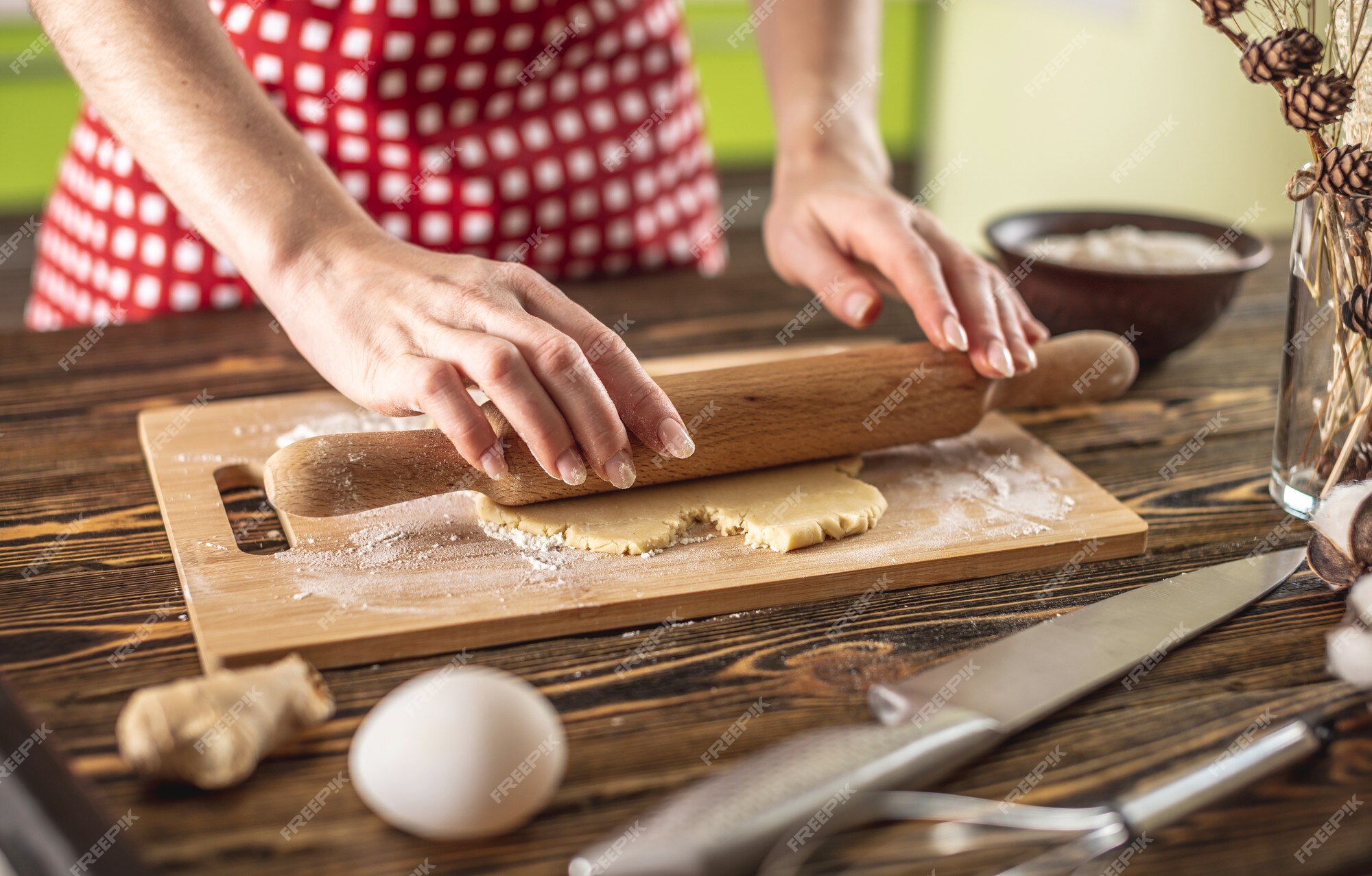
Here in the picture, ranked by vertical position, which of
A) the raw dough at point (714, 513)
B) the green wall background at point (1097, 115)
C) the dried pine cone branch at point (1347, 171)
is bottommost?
the green wall background at point (1097, 115)

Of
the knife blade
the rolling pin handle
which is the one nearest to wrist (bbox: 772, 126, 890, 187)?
the rolling pin handle

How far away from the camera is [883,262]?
124 centimetres

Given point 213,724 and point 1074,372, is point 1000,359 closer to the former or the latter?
point 1074,372

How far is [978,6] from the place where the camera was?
13.5 ft

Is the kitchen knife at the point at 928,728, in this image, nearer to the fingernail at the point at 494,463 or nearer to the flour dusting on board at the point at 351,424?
the fingernail at the point at 494,463

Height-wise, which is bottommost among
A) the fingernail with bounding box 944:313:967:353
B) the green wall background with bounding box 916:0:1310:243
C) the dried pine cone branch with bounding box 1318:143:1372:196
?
the green wall background with bounding box 916:0:1310:243

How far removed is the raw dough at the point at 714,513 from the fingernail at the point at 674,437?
6cm

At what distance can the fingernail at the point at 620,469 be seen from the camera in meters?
0.94

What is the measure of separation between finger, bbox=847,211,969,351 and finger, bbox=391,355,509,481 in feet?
1.53

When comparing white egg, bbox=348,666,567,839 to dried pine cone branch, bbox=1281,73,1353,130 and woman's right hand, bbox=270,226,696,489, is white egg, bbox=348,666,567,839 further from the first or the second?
dried pine cone branch, bbox=1281,73,1353,130

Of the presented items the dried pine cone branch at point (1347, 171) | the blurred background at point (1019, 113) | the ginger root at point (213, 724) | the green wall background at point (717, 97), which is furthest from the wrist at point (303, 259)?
the green wall background at point (717, 97)

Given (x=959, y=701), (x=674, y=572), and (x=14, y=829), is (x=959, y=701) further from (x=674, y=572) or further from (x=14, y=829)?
(x=14, y=829)

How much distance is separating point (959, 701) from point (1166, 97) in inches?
119

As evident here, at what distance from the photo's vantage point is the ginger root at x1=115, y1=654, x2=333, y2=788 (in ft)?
2.12
